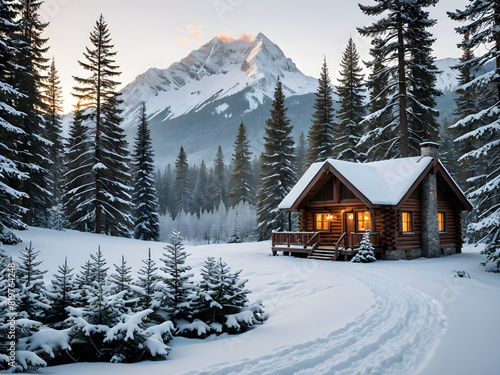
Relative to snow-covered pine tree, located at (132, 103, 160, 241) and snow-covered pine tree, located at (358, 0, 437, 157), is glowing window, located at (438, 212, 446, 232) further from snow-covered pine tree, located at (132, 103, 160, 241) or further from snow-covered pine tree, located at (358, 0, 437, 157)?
snow-covered pine tree, located at (132, 103, 160, 241)

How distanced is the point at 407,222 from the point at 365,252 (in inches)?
158

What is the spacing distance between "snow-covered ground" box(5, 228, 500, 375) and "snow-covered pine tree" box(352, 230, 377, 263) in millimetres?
5417

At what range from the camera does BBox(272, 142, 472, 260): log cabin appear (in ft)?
64.4

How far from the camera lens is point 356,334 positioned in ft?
20.9

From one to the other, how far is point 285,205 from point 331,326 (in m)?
17.0

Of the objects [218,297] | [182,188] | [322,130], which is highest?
[322,130]

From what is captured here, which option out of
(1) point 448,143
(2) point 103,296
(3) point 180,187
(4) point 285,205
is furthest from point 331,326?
(3) point 180,187

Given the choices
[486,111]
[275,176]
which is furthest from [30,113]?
[486,111]

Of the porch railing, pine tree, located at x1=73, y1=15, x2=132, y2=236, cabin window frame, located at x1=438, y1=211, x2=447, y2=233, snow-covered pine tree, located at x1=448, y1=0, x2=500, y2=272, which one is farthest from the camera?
pine tree, located at x1=73, y1=15, x2=132, y2=236

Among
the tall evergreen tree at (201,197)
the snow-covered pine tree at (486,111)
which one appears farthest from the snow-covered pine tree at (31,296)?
the tall evergreen tree at (201,197)

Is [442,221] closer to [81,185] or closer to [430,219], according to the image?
[430,219]

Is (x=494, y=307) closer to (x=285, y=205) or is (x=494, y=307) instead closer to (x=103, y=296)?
(x=103, y=296)

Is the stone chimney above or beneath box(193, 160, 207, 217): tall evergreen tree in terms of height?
beneath

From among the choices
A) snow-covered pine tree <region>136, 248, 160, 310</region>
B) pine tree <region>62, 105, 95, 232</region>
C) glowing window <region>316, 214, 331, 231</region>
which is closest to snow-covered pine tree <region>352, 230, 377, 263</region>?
glowing window <region>316, 214, 331, 231</region>
